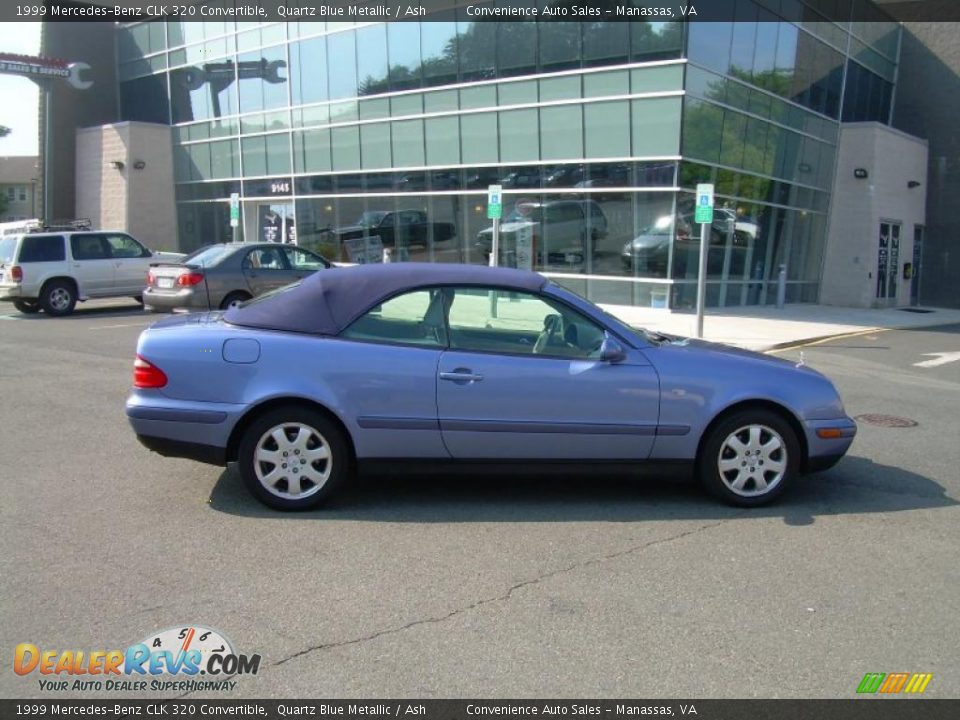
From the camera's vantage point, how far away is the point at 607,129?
2070 cm

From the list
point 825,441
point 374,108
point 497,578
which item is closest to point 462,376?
point 497,578

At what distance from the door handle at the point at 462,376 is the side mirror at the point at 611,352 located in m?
0.79

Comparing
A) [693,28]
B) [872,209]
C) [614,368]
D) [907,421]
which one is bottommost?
[907,421]

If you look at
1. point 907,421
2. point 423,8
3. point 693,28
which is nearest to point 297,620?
point 907,421

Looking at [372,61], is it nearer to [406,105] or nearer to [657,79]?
[406,105]

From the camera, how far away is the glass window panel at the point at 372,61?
2570 centimetres

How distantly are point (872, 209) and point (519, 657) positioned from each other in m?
26.3

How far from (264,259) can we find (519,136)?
31.0 ft

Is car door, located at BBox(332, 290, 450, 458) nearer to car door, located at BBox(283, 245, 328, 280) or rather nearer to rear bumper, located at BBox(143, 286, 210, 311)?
rear bumper, located at BBox(143, 286, 210, 311)

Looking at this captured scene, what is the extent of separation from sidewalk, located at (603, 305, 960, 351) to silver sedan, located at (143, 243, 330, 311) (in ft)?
20.2

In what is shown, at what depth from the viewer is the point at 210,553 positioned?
15.5 feet

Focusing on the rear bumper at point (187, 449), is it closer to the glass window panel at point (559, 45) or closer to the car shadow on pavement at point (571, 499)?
the car shadow on pavement at point (571, 499)

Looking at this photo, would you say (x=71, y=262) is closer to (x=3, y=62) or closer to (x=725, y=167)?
(x=725, y=167)

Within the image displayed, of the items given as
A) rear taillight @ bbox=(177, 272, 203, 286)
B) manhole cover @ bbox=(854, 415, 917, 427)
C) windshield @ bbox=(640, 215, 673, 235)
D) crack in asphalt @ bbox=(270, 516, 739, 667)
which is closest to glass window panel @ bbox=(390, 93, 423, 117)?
windshield @ bbox=(640, 215, 673, 235)
